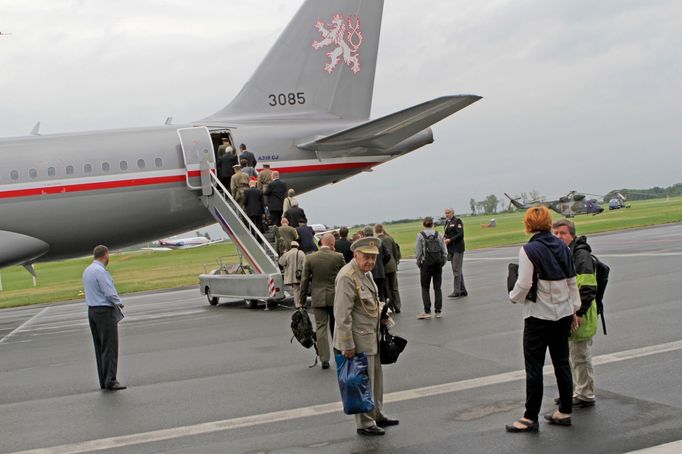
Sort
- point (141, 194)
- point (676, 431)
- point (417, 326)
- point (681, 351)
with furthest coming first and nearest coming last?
point (141, 194)
point (417, 326)
point (681, 351)
point (676, 431)

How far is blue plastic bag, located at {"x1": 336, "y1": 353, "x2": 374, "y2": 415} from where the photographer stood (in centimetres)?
684

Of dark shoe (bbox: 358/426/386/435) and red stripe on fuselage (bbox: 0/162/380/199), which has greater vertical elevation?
red stripe on fuselage (bbox: 0/162/380/199)

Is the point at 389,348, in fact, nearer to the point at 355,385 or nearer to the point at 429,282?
the point at 355,385

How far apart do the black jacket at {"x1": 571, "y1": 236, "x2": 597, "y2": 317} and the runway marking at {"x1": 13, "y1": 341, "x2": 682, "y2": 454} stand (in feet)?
5.99

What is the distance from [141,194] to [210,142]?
2.27 meters

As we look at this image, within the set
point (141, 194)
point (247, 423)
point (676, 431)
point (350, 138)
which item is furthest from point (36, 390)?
point (350, 138)

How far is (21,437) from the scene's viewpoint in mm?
7762

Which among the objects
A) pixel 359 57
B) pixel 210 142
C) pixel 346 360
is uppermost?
pixel 359 57

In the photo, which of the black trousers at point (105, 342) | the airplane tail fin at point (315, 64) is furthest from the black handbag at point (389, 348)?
the airplane tail fin at point (315, 64)

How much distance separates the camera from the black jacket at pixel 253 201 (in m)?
18.8

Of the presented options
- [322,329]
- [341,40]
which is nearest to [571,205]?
[341,40]

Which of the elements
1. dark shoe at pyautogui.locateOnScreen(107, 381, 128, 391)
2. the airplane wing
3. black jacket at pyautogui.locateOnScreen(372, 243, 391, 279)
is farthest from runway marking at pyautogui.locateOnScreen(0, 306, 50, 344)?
the airplane wing

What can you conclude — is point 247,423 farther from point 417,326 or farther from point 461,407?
point 417,326

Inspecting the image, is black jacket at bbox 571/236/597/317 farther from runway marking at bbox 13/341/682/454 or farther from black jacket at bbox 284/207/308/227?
black jacket at bbox 284/207/308/227
